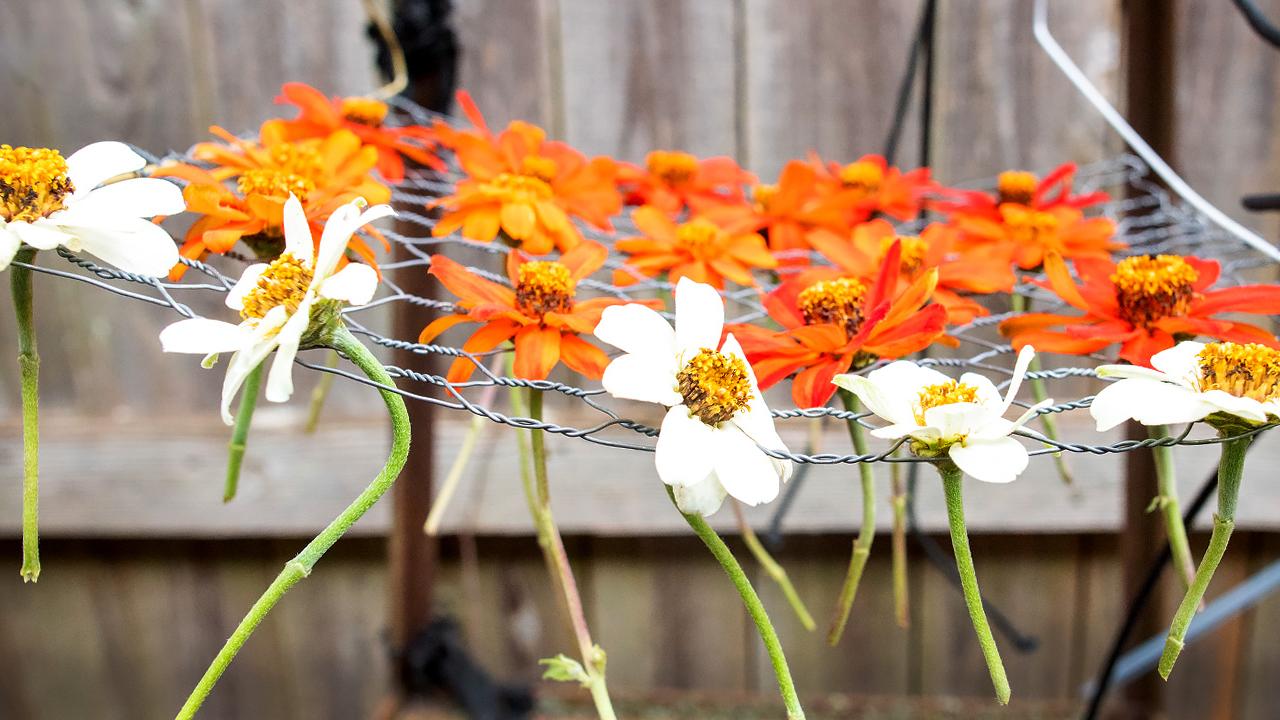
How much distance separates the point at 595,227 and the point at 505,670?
83 centimetres

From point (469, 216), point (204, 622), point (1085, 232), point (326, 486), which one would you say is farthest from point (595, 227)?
point (204, 622)

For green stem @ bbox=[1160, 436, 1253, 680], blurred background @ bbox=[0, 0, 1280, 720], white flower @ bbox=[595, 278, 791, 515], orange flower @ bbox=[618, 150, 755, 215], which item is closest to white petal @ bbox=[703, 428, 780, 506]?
white flower @ bbox=[595, 278, 791, 515]

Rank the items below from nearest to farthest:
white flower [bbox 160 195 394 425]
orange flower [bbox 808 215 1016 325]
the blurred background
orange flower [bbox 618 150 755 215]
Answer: white flower [bbox 160 195 394 425] → orange flower [bbox 808 215 1016 325] → orange flower [bbox 618 150 755 215] → the blurred background

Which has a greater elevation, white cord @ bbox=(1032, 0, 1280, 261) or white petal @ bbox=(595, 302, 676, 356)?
white cord @ bbox=(1032, 0, 1280, 261)

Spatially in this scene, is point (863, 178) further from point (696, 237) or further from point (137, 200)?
point (137, 200)

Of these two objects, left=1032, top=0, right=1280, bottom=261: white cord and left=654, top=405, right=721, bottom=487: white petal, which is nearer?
left=654, top=405, right=721, bottom=487: white petal

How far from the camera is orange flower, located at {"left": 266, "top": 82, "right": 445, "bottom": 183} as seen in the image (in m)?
0.35

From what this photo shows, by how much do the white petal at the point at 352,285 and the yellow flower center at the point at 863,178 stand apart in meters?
0.29

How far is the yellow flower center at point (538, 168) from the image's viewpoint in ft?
1.14

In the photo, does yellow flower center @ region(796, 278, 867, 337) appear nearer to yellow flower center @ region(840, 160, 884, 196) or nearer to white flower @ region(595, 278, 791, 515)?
white flower @ region(595, 278, 791, 515)

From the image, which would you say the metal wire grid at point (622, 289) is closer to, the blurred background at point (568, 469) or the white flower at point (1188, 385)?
the white flower at point (1188, 385)

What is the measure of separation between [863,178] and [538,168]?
167mm

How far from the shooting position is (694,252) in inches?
12.9

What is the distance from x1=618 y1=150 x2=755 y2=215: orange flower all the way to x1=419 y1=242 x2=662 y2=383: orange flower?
154 millimetres
